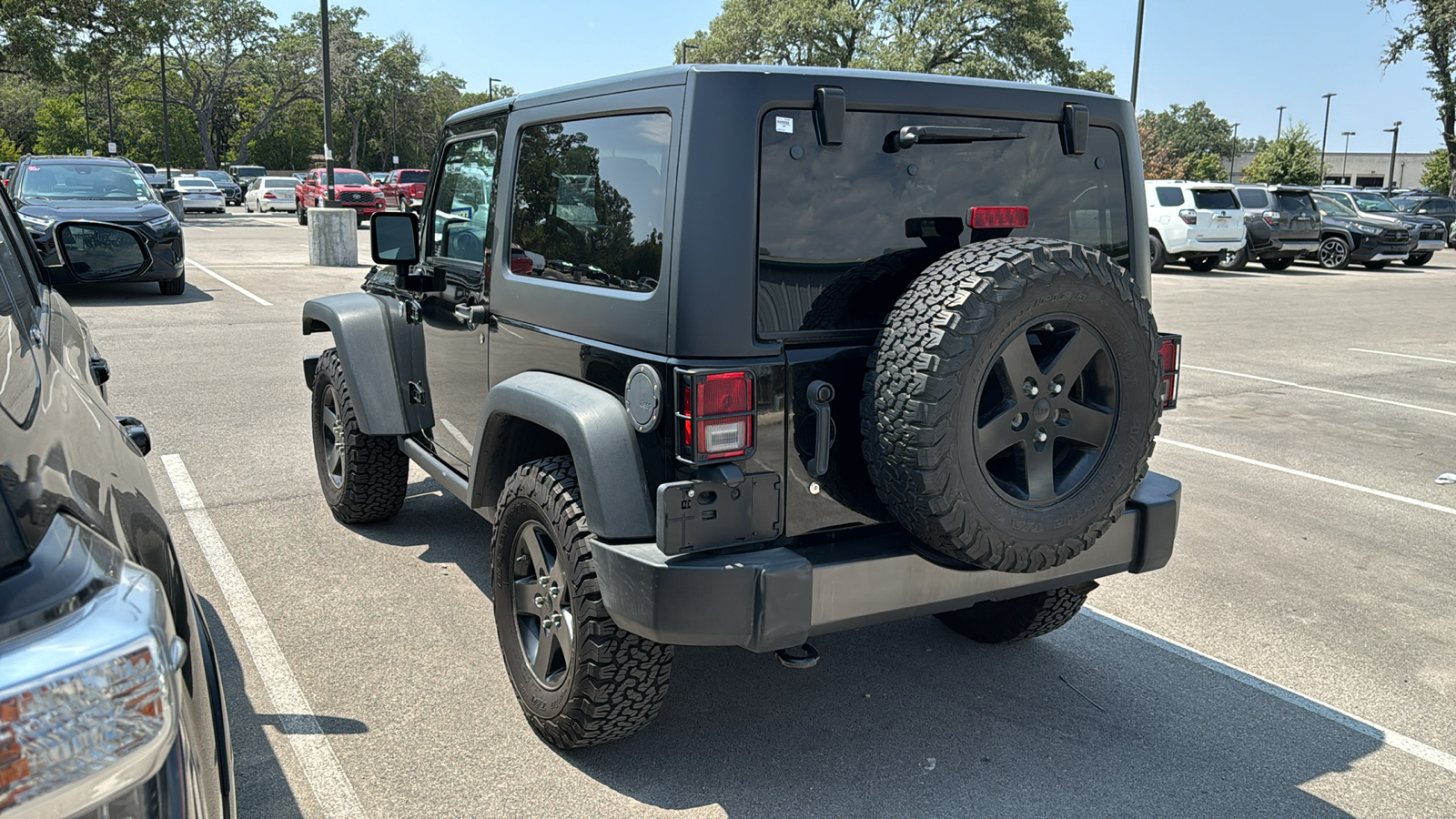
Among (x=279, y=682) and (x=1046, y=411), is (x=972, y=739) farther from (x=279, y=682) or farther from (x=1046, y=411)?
(x=279, y=682)

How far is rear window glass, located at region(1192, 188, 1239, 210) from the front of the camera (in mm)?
21484

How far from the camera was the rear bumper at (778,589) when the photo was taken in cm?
270

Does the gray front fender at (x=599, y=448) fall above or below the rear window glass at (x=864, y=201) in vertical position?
below

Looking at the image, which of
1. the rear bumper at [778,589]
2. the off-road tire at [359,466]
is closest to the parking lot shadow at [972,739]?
the rear bumper at [778,589]

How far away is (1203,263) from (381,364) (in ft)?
71.3

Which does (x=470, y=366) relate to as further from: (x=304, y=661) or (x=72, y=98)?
(x=72, y=98)

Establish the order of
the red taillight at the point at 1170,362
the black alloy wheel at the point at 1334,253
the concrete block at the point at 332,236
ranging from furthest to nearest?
the black alloy wheel at the point at 1334,253 < the concrete block at the point at 332,236 < the red taillight at the point at 1170,362

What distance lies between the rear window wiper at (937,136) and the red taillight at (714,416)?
803 mm

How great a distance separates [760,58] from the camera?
5522 centimetres

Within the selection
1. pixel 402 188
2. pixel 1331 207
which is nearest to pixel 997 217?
pixel 1331 207

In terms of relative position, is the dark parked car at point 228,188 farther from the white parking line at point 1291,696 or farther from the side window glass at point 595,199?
the white parking line at point 1291,696

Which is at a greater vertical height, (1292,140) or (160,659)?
(1292,140)

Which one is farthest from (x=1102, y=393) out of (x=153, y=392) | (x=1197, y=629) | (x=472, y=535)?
(x=153, y=392)

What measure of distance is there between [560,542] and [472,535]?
7.58 feet
